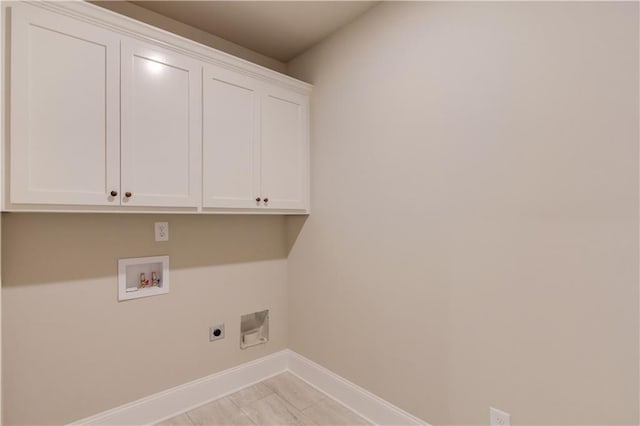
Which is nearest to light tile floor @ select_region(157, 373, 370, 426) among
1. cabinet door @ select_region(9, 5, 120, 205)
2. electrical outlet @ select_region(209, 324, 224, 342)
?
electrical outlet @ select_region(209, 324, 224, 342)

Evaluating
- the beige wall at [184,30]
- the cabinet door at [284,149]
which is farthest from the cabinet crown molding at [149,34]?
the beige wall at [184,30]

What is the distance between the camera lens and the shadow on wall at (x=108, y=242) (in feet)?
5.27

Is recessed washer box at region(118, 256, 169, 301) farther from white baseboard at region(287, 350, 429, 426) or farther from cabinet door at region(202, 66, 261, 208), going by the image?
white baseboard at region(287, 350, 429, 426)

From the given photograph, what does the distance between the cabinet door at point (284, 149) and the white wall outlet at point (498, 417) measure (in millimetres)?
1667

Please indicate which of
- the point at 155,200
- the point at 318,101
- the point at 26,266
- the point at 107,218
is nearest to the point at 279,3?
the point at 318,101

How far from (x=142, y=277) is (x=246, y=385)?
1.14 meters

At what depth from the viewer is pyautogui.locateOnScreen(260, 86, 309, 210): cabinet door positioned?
7.22 feet

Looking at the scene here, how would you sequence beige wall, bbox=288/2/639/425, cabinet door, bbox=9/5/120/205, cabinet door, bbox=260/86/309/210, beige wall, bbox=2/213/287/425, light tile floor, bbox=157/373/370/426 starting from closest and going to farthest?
beige wall, bbox=288/2/639/425, cabinet door, bbox=9/5/120/205, beige wall, bbox=2/213/287/425, light tile floor, bbox=157/373/370/426, cabinet door, bbox=260/86/309/210

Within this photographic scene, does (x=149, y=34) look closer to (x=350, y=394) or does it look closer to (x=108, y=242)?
(x=108, y=242)

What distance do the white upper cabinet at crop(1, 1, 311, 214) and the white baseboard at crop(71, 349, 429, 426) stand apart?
4.03 ft

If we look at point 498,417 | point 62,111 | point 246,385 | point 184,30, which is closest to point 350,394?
point 246,385

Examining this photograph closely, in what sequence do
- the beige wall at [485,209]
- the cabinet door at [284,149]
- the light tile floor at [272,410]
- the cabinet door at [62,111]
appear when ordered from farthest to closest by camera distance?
the cabinet door at [284,149] < the light tile floor at [272,410] < the cabinet door at [62,111] < the beige wall at [485,209]

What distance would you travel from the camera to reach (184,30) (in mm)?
2199

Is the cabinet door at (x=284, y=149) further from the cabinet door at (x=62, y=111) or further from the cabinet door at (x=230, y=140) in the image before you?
the cabinet door at (x=62, y=111)
